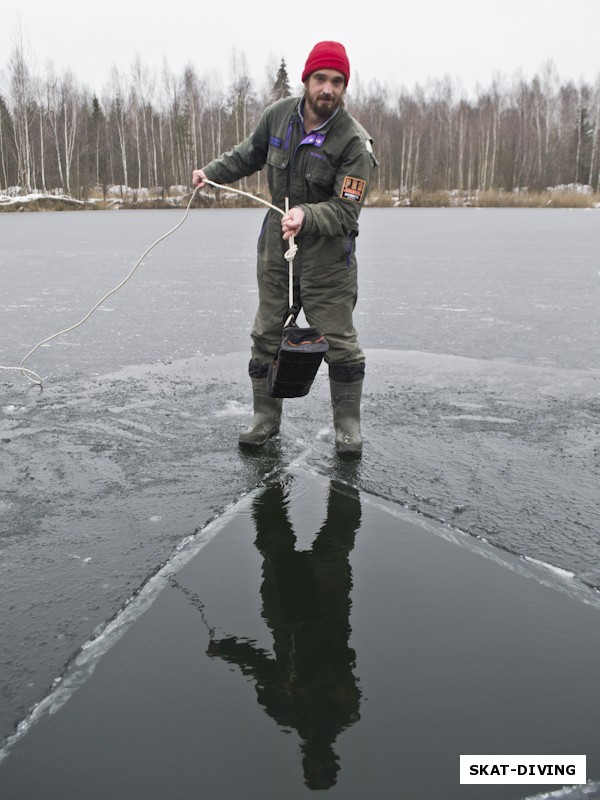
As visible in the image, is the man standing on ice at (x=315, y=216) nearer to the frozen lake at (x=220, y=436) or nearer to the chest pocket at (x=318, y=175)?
the chest pocket at (x=318, y=175)

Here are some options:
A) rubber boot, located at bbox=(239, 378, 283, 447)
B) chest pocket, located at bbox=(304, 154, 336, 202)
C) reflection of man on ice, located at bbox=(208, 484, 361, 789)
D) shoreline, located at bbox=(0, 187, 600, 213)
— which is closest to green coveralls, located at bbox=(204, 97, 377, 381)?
chest pocket, located at bbox=(304, 154, 336, 202)

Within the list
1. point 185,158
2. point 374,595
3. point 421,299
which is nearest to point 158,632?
point 374,595

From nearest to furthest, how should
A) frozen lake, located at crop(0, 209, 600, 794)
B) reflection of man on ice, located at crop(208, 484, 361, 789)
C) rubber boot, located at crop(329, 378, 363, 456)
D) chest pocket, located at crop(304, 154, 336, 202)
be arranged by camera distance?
1. reflection of man on ice, located at crop(208, 484, 361, 789)
2. frozen lake, located at crop(0, 209, 600, 794)
3. chest pocket, located at crop(304, 154, 336, 202)
4. rubber boot, located at crop(329, 378, 363, 456)

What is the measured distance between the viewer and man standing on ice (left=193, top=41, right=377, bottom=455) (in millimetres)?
3334

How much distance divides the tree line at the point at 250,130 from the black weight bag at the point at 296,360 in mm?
46122

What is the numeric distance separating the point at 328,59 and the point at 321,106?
20 cm

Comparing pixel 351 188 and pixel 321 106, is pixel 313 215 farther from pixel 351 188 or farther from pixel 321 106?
pixel 321 106

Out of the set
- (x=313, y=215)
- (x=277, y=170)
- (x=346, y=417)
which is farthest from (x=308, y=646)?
(x=277, y=170)

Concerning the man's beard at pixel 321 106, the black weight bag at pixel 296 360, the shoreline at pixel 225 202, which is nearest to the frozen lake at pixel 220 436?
the black weight bag at pixel 296 360

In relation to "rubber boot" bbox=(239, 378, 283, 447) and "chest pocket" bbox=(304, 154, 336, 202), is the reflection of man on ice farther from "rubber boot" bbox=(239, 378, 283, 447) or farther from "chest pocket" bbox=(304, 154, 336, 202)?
"chest pocket" bbox=(304, 154, 336, 202)

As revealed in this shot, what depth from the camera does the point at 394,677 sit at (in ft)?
6.14

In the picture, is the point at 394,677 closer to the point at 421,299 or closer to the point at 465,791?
the point at 465,791

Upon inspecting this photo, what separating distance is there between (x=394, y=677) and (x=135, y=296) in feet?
24.2

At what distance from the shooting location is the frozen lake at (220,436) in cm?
245
